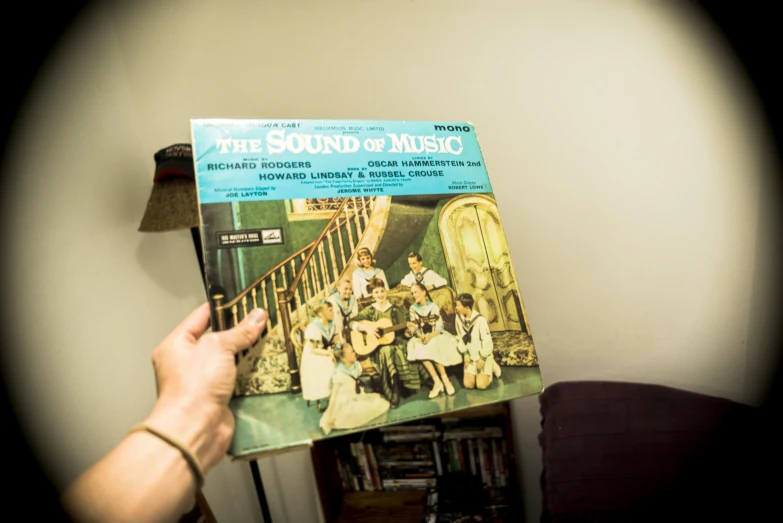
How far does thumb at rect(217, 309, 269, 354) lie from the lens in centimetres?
55

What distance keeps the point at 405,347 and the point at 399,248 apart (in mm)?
157

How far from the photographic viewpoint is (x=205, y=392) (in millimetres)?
547

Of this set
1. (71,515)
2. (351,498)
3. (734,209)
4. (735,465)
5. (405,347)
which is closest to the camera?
(71,515)

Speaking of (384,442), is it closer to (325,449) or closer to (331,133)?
(325,449)

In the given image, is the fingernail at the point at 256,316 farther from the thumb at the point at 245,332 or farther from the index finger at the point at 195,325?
the index finger at the point at 195,325

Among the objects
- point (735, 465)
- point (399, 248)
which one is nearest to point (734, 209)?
point (735, 465)

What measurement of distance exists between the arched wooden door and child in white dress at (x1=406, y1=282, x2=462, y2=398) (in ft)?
0.20

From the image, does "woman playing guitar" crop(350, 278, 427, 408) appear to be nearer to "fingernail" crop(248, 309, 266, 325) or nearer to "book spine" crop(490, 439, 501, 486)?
"fingernail" crop(248, 309, 266, 325)

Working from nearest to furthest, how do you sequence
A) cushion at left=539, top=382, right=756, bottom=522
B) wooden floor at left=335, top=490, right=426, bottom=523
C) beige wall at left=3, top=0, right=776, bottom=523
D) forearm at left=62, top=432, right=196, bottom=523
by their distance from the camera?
1. forearm at left=62, top=432, right=196, bottom=523
2. cushion at left=539, top=382, right=756, bottom=522
3. beige wall at left=3, top=0, right=776, bottom=523
4. wooden floor at left=335, top=490, right=426, bottom=523

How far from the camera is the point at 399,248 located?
67cm

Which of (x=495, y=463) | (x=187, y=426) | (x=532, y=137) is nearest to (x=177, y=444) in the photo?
(x=187, y=426)

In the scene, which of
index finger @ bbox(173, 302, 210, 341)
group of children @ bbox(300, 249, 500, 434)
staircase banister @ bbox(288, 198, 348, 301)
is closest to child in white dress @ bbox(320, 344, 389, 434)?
group of children @ bbox(300, 249, 500, 434)

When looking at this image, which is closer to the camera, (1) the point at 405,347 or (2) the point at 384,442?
(1) the point at 405,347

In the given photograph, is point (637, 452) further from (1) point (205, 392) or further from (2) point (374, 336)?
(1) point (205, 392)
